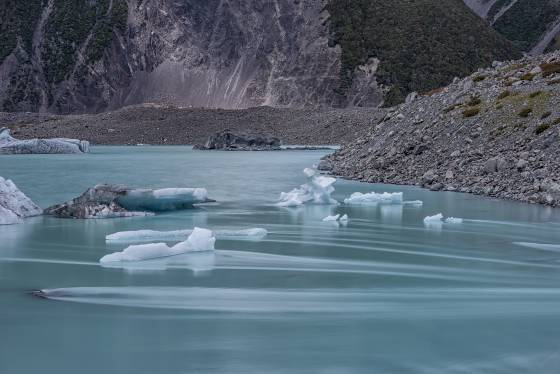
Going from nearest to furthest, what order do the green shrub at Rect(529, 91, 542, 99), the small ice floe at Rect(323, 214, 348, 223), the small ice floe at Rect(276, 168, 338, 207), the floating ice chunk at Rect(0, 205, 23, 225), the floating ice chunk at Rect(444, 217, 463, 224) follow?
1. the floating ice chunk at Rect(0, 205, 23, 225)
2. the floating ice chunk at Rect(444, 217, 463, 224)
3. the small ice floe at Rect(323, 214, 348, 223)
4. the small ice floe at Rect(276, 168, 338, 207)
5. the green shrub at Rect(529, 91, 542, 99)

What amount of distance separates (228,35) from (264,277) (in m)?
135

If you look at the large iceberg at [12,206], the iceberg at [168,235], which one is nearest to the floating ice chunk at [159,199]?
the large iceberg at [12,206]

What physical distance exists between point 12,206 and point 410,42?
389 feet

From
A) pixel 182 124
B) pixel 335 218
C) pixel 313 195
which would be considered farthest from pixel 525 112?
pixel 182 124

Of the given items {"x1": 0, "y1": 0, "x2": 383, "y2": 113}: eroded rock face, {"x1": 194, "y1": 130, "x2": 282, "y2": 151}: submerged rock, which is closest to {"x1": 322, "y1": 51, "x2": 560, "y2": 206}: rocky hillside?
{"x1": 194, "y1": 130, "x2": 282, "y2": 151}: submerged rock

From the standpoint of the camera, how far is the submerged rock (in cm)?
8756

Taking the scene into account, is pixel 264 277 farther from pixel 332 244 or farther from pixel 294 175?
pixel 294 175

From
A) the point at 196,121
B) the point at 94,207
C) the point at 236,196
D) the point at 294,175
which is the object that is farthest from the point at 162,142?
the point at 94,207

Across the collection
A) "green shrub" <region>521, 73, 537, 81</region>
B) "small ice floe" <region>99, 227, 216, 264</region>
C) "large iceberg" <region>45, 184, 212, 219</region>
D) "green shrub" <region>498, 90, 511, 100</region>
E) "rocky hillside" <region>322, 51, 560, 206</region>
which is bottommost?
"small ice floe" <region>99, 227, 216, 264</region>

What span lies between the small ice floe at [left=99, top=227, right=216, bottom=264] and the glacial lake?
9.9 inches

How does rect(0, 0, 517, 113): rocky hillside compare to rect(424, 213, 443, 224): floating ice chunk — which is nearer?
rect(424, 213, 443, 224): floating ice chunk

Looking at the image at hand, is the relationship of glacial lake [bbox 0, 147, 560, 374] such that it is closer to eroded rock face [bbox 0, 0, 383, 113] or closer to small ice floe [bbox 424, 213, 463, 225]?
small ice floe [bbox 424, 213, 463, 225]

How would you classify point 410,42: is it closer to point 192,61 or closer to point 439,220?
point 192,61

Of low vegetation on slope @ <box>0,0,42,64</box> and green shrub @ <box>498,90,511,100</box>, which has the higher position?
low vegetation on slope @ <box>0,0,42,64</box>
